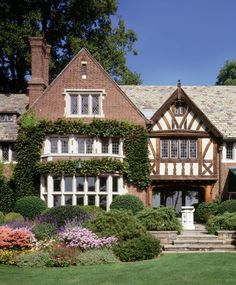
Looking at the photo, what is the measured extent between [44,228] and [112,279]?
6.94 m

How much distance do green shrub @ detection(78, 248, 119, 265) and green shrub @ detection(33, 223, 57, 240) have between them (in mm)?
2683

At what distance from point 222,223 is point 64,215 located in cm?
731

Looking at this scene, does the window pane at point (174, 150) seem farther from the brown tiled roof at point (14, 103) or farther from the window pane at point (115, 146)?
the brown tiled roof at point (14, 103)

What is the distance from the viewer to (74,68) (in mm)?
31172

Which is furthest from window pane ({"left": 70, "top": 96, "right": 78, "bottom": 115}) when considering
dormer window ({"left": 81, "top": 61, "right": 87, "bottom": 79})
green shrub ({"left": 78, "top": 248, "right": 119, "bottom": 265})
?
green shrub ({"left": 78, "top": 248, "right": 119, "bottom": 265})

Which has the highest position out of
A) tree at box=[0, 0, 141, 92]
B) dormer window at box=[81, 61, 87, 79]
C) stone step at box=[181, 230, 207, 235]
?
tree at box=[0, 0, 141, 92]

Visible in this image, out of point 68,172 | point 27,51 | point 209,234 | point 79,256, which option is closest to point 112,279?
point 79,256

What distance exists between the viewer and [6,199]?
30250 millimetres

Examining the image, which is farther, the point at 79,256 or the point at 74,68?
the point at 74,68

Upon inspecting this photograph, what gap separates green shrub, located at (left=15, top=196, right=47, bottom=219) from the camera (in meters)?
27.0

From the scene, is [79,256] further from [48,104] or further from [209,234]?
[48,104]

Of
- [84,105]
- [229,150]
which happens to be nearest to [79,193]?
[84,105]

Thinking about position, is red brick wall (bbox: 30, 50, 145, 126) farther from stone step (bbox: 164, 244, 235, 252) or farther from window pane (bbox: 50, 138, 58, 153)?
stone step (bbox: 164, 244, 235, 252)

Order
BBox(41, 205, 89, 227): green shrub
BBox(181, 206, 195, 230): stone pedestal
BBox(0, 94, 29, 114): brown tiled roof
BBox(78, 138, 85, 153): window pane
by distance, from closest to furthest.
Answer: BBox(41, 205, 89, 227): green shrub
BBox(181, 206, 195, 230): stone pedestal
BBox(78, 138, 85, 153): window pane
BBox(0, 94, 29, 114): brown tiled roof
